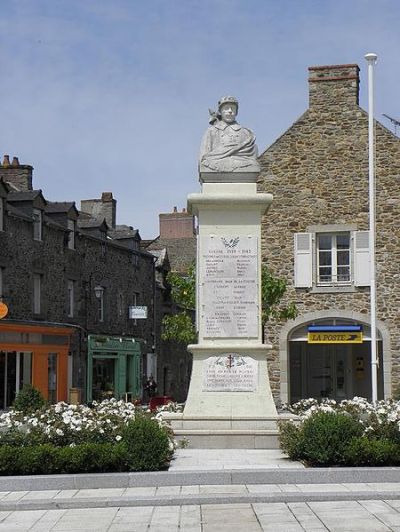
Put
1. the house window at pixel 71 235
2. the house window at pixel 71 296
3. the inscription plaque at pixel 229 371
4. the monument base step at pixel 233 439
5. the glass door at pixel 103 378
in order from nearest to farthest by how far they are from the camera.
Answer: the monument base step at pixel 233 439 → the inscription plaque at pixel 229 371 → the house window at pixel 71 296 → the house window at pixel 71 235 → the glass door at pixel 103 378

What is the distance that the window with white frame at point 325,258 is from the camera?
2847 centimetres

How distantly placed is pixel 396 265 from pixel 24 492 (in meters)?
19.3

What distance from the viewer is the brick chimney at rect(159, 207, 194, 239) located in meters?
57.0

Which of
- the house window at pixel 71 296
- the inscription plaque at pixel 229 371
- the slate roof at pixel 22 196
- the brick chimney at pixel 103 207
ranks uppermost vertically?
the brick chimney at pixel 103 207

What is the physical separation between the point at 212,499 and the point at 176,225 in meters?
47.7

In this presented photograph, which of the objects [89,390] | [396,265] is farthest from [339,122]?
[89,390]

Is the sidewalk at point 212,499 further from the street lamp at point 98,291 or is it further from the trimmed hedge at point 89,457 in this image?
the street lamp at point 98,291

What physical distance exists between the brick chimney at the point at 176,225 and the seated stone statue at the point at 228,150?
40987mm

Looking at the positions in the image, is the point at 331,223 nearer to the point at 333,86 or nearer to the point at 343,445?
the point at 333,86

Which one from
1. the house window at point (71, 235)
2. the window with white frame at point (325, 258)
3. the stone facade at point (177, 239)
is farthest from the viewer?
the stone facade at point (177, 239)

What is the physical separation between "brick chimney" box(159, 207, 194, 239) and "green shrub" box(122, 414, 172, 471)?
44.7 metres

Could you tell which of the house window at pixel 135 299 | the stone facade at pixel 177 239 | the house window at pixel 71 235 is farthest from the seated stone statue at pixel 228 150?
the stone facade at pixel 177 239

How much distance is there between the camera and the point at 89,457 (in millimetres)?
11570

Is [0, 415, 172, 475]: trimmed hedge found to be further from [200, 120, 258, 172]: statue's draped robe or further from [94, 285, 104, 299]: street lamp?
[94, 285, 104, 299]: street lamp
